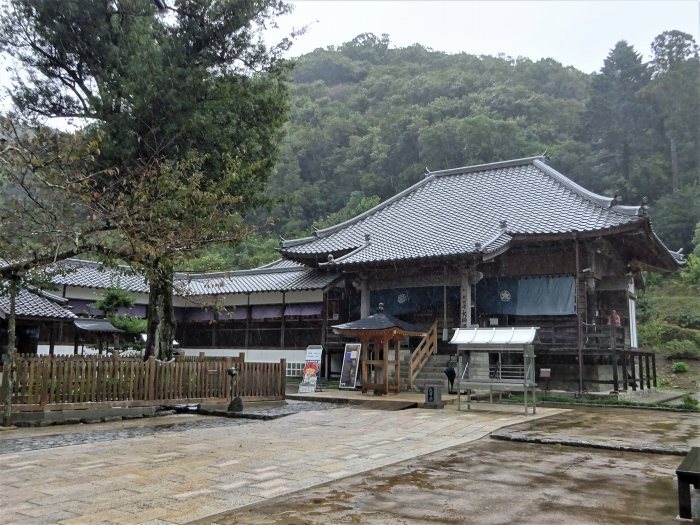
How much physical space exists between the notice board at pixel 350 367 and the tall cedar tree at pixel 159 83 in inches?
233

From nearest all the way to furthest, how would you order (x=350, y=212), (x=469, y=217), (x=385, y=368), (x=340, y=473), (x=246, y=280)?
1. (x=340, y=473)
2. (x=385, y=368)
3. (x=469, y=217)
4. (x=246, y=280)
5. (x=350, y=212)

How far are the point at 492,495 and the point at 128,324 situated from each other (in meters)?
21.8

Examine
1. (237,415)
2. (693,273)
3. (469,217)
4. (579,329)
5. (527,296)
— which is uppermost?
(469,217)

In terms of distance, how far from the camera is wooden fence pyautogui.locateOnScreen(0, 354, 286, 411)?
1130cm

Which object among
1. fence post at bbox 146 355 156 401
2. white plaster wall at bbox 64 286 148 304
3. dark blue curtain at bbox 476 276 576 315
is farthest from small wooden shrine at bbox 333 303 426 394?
white plaster wall at bbox 64 286 148 304

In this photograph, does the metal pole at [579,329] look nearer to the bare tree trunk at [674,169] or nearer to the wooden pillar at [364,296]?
the wooden pillar at [364,296]

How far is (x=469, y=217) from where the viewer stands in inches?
882

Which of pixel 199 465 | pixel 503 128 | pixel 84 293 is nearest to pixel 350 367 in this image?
pixel 199 465

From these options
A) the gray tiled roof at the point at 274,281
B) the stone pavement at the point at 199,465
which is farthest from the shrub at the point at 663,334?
the stone pavement at the point at 199,465

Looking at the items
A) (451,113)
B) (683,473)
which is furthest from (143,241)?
(451,113)

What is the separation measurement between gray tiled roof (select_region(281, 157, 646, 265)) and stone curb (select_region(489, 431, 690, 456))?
8968mm

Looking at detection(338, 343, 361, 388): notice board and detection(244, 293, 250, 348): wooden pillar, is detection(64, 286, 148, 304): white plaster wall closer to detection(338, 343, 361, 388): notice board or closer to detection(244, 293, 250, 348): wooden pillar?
detection(244, 293, 250, 348): wooden pillar

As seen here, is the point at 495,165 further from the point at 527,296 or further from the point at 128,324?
the point at 128,324

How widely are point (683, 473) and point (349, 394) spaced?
13.1 metres
